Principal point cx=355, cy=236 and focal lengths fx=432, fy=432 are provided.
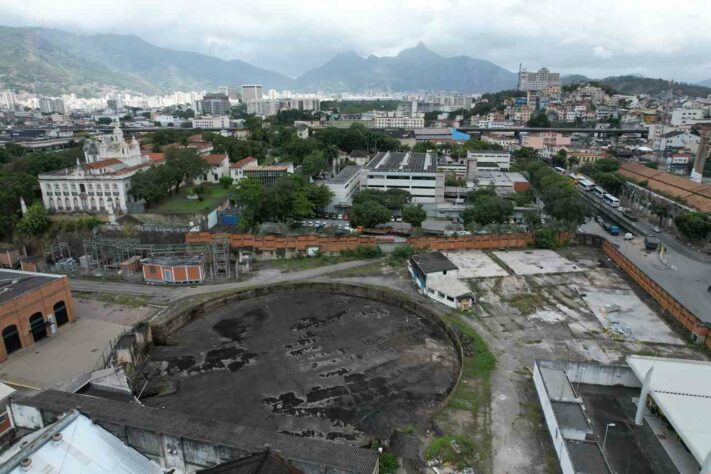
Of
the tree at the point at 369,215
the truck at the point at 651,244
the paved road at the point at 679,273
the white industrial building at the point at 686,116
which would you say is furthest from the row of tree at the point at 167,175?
the white industrial building at the point at 686,116

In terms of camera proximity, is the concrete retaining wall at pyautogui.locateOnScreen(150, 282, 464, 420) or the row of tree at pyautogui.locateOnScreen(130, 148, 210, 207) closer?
the concrete retaining wall at pyautogui.locateOnScreen(150, 282, 464, 420)

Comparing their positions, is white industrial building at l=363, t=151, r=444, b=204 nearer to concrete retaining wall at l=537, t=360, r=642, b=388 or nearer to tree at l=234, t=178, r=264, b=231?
tree at l=234, t=178, r=264, b=231

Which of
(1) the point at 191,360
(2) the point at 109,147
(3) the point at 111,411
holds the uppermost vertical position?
(2) the point at 109,147

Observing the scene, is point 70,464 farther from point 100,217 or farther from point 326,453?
point 100,217

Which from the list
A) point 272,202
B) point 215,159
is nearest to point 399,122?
point 215,159

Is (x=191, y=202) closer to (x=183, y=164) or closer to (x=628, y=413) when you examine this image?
(x=183, y=164)

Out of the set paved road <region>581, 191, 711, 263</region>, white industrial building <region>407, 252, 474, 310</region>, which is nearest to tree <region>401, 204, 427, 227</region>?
white industrial building <region>407, 252, 474, 310</region>

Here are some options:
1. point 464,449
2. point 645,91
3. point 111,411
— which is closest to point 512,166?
point 464,449

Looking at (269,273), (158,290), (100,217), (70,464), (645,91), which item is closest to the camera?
(70,464)
